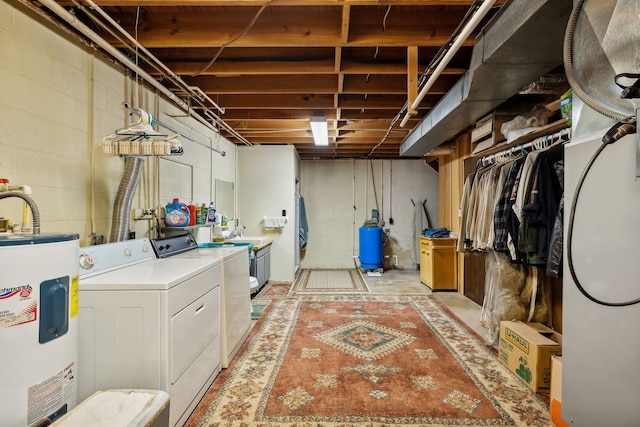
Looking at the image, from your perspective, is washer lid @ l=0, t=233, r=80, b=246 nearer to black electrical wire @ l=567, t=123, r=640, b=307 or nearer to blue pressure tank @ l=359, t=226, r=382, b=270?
black electrical wire @ l=567, t=123, r=640, b=307

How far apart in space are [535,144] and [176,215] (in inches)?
127

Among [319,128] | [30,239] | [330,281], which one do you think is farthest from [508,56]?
[330,281]

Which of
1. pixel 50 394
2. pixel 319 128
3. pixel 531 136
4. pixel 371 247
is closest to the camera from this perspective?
pixel 50 394

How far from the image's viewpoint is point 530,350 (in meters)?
2.00

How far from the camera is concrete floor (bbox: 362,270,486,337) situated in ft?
11.0

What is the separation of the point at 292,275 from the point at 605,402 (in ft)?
Answer: 14.2

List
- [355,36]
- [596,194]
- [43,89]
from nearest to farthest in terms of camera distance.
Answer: [596,194] → [43,89] → [355,36]

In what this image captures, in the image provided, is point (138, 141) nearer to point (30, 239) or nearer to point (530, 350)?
point (30, 239)

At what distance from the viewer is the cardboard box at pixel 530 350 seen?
6.37 ft

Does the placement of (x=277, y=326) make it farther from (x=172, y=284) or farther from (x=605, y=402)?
(x=605, y=402)

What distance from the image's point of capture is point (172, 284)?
1.48 metres

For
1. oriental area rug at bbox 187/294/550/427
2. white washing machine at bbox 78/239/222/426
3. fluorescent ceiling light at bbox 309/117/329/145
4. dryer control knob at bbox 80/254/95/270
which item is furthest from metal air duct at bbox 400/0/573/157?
dryer control knob at bbox 80/254/95/270

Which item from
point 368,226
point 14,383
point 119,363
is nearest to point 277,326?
point 119,363

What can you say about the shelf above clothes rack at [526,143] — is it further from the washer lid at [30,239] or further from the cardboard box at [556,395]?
the washer lid at [30,239]
